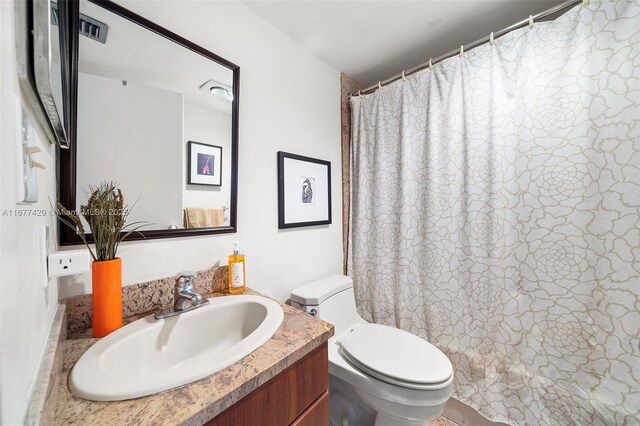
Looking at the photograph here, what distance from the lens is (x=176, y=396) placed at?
470 millimetres

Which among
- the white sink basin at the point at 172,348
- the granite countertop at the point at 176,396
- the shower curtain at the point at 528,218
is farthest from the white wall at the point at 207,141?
the shower curtain at the point at 528,218

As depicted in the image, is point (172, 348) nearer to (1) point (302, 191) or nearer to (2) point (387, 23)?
(1) point (302, 191)

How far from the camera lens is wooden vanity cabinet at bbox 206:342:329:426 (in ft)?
1.72

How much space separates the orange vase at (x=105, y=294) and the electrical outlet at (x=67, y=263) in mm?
28

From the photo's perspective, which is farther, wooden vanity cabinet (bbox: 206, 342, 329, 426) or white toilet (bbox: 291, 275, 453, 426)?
white toilet (bbox: 291, 275, 453, 426)

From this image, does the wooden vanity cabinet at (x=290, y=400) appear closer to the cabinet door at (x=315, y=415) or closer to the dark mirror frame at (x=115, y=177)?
the cabinet door at (x=315, y=415)

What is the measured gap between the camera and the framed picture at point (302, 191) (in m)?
1.33

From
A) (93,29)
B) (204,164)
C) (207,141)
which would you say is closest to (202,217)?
(204,164)

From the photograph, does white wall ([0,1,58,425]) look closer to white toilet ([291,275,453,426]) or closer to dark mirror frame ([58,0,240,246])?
dark mirror frame ([58,0,240,246])

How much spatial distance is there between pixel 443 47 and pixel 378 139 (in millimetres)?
678

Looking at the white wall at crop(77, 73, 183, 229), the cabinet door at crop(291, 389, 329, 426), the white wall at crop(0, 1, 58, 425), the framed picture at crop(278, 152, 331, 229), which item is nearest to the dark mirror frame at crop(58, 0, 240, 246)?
the white wall at crop(77, 73, 183, 229)

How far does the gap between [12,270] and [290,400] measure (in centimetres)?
62

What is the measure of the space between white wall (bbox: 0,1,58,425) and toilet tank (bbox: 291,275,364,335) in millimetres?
960

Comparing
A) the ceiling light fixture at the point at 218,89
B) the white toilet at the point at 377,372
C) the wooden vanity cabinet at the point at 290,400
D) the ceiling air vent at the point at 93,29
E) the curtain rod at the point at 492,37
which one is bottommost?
the white toilet at the point at 377,372
